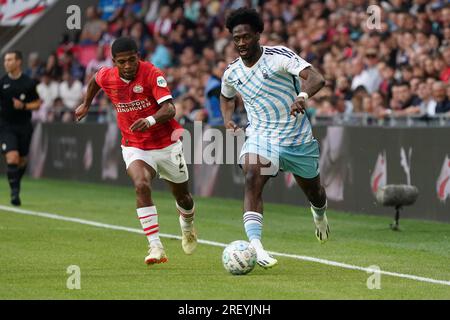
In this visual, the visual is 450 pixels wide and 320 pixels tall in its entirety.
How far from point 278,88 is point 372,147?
21.8 ft

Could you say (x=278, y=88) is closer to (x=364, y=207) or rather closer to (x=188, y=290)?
(x=188, y=290)

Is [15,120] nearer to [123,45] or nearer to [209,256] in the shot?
[209,256]

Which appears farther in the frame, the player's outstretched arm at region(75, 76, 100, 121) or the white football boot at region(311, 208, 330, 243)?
the white football boot at region(311, 208, 330, 243)

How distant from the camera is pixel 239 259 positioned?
11398mm

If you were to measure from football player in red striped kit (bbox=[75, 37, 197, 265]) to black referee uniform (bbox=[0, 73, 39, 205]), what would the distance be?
295 inches

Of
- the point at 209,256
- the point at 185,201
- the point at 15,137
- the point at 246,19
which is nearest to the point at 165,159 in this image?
the point at 185,201

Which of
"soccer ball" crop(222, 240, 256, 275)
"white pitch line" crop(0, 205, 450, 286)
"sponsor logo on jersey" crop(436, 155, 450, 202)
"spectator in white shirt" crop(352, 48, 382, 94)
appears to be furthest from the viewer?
"spectator in white shirt" crop(352, 48, 382, 94)

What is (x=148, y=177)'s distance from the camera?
1267cm

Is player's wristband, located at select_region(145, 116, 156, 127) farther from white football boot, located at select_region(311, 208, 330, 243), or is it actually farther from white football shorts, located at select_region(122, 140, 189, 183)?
white football boot, located at select_region(311, 208, 330, 243)

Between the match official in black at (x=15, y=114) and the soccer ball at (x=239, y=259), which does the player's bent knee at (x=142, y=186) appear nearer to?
the soccer ball at (x=239, y=259)

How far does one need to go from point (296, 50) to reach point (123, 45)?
12.2 meters

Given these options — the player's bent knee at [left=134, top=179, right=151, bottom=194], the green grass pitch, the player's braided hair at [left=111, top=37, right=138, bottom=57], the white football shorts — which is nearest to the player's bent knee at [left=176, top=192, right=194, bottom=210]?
the white football shorts

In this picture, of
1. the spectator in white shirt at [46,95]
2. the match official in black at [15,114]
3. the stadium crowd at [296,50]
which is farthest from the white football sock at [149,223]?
the spectator in white shirt at [46,95]

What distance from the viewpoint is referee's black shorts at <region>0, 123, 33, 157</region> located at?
20469mm
